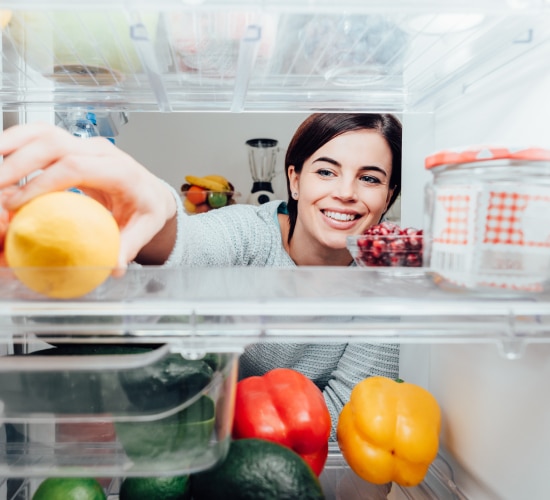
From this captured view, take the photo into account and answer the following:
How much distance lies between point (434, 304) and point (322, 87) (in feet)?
1.31

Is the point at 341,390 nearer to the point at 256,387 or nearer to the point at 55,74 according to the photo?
the point at 256,387

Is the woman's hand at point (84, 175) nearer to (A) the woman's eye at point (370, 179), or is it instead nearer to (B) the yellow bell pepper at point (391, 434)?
(B) the yellow bell pepper at point (391, 434)

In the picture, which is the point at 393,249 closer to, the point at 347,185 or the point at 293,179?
the point at 347,185

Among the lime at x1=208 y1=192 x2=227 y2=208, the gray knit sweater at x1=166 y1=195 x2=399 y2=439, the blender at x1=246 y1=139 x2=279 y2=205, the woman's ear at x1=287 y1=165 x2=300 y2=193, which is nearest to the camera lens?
the gray knit sweater at x1=166 y1=195 x2=399 y2=439

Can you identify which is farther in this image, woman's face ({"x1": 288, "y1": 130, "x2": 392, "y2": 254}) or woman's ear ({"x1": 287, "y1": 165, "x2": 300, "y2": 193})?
woman's ear ({"x1": 287, "y1": 165, "x2": 300, "y2": 193})

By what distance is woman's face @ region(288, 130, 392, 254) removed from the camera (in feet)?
4.05

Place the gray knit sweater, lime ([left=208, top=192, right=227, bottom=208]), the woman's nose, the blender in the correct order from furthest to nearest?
the blender < lime ([left=208, top=192, right=227, bottom=208]) < the woman's nose < the gray knit sweater

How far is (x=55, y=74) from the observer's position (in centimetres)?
70

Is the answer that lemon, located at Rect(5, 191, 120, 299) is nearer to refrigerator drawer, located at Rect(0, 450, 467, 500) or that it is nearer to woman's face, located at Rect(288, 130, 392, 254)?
refrigerator drawer, located at Rect(0, 450, 467, 500)

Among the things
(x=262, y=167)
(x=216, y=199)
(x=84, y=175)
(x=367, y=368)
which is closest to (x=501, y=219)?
(x=84, y=175)

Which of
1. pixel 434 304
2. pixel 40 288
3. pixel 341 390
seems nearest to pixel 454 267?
pixel 434 304

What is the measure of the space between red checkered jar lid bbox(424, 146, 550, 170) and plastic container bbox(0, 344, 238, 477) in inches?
10.8

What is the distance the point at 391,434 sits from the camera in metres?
0.62

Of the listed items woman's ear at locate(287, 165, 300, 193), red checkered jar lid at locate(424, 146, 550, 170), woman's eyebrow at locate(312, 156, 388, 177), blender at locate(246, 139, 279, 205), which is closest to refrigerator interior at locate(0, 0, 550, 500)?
red checkered jar lid at locate(424, 146, 550, 170)
